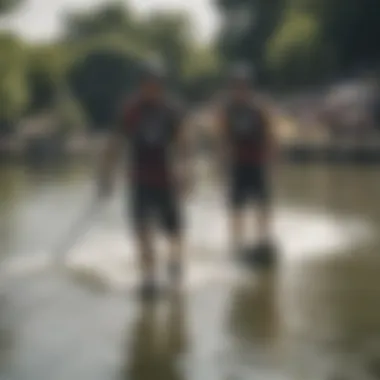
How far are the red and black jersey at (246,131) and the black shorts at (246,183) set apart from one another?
0.07 metres

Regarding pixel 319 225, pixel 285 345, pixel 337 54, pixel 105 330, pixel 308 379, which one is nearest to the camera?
pixel 308 379

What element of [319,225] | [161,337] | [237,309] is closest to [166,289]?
[237,309]

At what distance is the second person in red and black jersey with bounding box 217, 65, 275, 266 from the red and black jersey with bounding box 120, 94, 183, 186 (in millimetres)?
483

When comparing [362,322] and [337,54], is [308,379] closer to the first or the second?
[362,322]

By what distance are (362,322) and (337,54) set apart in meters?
2.27

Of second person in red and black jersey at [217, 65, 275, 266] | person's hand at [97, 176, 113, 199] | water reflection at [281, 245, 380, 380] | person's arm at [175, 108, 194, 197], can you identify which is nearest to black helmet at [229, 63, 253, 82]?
second person in red and black jersey at [217, 65, 275, 266]

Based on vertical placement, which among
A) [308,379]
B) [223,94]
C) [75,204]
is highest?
[223,94]

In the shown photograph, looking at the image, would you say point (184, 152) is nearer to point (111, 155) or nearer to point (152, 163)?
point (152, 163)

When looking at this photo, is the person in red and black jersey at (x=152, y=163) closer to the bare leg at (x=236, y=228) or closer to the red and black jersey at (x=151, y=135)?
the red and black jersey at (x=151, y=135)

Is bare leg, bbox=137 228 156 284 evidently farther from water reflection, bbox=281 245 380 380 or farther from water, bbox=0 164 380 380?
water reflection, bbox=281 245 380 380

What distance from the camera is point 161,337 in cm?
496

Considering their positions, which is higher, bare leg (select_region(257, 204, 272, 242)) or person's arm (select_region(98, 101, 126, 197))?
person's arm (select_region(98, 101, 126, 197))

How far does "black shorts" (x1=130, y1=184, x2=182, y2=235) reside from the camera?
19.3 ft

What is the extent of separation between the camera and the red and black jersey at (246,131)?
621 centimetres
